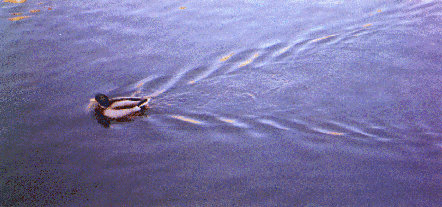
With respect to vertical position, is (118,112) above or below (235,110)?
above

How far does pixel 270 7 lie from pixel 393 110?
434 cm

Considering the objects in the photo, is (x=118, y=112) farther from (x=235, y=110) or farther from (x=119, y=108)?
(x=235, y=110)

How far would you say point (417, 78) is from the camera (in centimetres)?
594

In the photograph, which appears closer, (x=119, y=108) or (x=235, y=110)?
(x=235, y=110)

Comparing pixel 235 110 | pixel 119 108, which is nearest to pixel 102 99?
pixel 119 108

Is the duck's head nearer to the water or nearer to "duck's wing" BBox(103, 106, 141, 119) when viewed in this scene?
"duck's wing" BBox(103, 106, 141, 119)

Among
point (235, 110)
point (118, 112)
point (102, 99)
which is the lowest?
point (235, 110)

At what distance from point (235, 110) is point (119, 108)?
1661 millimetres

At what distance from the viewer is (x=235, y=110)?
5551 mm

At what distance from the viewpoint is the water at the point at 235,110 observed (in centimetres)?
451

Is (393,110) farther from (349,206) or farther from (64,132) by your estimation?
(64,132)

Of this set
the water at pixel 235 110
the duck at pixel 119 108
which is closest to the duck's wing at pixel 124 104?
the duck at pixel 119 108

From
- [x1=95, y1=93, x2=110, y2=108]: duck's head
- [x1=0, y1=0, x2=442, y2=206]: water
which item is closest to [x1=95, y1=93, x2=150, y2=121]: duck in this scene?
[x1=95, y1=93, x2=110, y2=108]: duck's head

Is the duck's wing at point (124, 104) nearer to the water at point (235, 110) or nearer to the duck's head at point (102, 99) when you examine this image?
the duck's head at point (102, 99)
